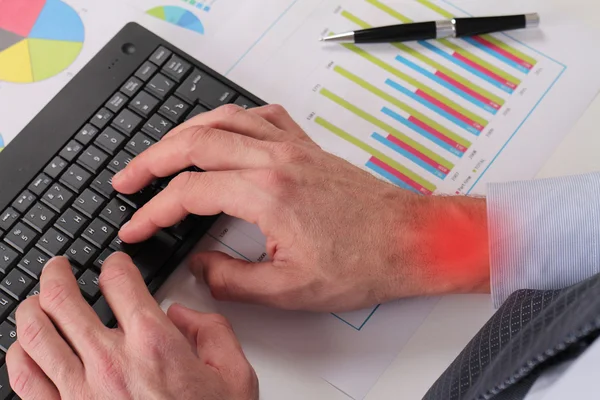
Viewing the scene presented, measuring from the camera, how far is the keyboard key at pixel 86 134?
2.38 feet

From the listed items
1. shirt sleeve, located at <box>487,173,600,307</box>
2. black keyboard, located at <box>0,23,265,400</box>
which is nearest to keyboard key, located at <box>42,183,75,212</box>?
black keyboard, located at <box>0,23,265,400</box>

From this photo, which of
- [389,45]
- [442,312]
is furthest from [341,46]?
[442,312]

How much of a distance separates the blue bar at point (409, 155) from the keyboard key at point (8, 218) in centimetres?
38

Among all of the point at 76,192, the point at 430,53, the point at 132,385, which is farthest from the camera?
the point at 430,53

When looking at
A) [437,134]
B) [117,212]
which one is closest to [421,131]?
[437,134]

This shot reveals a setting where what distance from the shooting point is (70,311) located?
0.62 metres

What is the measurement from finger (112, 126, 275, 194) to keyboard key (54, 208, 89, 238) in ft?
0.15

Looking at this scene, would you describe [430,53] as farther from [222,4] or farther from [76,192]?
[76,192]

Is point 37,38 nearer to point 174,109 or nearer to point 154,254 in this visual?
point 174,109

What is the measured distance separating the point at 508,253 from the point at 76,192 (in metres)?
0.42

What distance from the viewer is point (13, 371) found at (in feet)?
2.00

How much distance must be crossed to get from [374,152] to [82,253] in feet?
1.06

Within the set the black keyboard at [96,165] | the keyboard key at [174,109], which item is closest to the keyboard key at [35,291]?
the black keyboard at [96,165]

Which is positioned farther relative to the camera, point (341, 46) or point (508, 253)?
point (341, 46)
